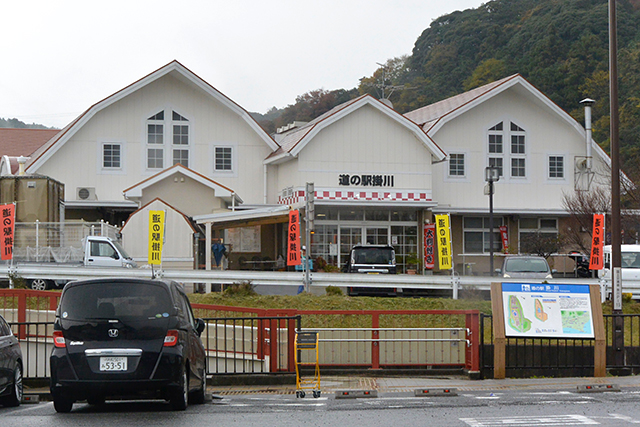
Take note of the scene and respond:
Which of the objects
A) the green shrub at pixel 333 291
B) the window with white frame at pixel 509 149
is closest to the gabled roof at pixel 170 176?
the green shrub at pixel 333 291

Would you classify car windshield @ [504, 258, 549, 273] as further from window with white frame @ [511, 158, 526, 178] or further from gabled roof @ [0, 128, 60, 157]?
gabled roof @ [0, 128, 60, 157]

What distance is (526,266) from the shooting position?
24.2 m

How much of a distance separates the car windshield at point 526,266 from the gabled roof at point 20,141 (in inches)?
1089

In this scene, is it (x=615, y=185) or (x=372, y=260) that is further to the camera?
(x=372, y=260)

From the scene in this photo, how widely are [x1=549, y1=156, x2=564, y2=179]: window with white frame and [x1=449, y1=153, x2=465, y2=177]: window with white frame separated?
4.21 metres

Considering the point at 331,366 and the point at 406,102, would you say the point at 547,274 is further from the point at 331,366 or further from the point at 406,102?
the point at 406,102

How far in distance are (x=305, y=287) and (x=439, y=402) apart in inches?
407

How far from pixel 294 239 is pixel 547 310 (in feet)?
35.6

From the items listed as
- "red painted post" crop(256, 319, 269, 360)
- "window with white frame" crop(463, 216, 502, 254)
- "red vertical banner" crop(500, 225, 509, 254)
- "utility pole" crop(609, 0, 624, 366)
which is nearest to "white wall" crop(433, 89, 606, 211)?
"window with white frame" crop(463, 216, 502, 254)

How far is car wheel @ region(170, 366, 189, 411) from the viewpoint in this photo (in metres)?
9.30

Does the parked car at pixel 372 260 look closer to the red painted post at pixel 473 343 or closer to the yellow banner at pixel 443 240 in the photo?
the yellow banner at pixel 443 240

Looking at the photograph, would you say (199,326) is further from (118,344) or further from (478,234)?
(478,234)

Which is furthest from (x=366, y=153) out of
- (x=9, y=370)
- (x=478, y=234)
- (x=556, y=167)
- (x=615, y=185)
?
(x=9, y=370)

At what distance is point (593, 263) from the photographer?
22.4 metres
